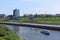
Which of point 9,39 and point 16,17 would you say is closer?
point 9,39

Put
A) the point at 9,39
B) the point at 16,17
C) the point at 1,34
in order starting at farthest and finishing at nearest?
the point at 16,17
the point at 1,34
the point at 9,39

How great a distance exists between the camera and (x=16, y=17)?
183000mm

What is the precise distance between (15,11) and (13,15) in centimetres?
383

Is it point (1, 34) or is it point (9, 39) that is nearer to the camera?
point (9, 39)

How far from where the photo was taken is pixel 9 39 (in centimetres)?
2727

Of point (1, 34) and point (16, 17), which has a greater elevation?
point (1, 34)

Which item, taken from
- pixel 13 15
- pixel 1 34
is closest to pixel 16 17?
pixel 13 15

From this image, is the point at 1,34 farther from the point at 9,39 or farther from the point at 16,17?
the point at 16,17

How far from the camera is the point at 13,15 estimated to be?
18838 cm

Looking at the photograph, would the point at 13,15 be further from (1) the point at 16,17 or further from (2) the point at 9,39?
(2) the point at 9,39

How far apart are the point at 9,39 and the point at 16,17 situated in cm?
15604

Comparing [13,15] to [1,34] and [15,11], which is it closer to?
[15,11]

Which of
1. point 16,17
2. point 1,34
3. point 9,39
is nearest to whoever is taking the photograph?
point 9,39

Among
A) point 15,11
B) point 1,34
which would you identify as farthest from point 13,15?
point 1,34
